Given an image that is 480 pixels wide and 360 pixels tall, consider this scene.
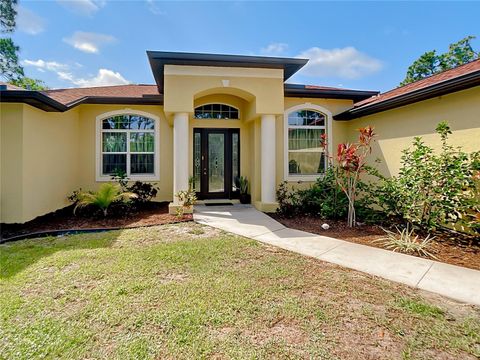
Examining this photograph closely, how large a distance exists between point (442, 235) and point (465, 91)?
340 cm

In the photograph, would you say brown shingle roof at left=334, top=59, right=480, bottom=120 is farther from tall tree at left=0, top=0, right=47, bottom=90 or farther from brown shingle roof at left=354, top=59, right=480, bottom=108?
tall tree at left=0, top=0, right=47, bottom=90

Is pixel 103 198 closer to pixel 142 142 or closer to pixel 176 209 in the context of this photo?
pixel 176 209

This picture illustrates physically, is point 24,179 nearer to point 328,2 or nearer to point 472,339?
point 472,339

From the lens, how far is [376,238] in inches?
231

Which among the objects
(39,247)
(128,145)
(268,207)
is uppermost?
(128,145)

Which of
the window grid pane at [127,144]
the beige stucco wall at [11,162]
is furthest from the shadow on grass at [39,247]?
the window grid pane at [127,144]

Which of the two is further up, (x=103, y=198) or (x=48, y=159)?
(x=48, y=159)

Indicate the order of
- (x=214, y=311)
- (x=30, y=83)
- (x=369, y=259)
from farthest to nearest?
(x=30, y=83), (x=369, y=259), (x=214, y=311)

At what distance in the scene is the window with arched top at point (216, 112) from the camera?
10.6 m

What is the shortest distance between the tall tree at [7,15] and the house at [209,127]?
10.0 meters

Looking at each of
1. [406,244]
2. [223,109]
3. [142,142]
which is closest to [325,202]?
[406,244]

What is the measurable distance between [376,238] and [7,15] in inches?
854

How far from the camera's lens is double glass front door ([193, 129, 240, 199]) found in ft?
34.9

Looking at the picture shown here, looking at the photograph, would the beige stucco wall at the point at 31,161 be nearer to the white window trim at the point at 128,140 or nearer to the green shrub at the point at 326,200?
the white window trim at the point at 128,140
